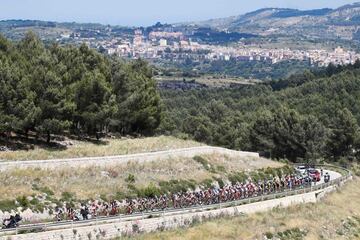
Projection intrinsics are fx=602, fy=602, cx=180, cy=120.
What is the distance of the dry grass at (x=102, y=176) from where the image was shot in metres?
40.4

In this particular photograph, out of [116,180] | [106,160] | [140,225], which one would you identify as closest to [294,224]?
[140,225]

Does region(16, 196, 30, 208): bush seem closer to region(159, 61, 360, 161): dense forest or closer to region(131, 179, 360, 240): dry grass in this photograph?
region(131, 179, 360, 240): dry grass

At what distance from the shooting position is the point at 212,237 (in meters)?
34.7

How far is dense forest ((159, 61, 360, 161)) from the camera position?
3386 inches

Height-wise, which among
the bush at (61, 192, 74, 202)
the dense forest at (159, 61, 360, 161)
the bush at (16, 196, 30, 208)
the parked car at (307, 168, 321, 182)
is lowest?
the dense forest at (159, 61, 360, 161)

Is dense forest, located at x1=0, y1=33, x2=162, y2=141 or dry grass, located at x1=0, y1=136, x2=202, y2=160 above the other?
dense forest, located at x1=0, y1=33, x2=162, y2=141

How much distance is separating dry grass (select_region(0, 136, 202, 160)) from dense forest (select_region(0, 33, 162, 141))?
86.8 inches

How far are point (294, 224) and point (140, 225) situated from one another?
37.9 feet

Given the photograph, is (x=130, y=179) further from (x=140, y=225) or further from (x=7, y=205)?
(x=7, y=205)

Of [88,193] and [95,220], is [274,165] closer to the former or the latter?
[88,193]

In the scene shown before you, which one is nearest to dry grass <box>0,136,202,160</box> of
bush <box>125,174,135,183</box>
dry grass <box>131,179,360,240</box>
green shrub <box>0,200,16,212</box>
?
bush <box>125,174,135,183</box>

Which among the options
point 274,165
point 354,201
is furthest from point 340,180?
point 274,165

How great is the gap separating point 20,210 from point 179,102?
457ft

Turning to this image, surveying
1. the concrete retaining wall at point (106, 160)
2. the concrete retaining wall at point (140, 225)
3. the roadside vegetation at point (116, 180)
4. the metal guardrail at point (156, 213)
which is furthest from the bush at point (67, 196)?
the concrete retaining wall at point (140, 225)
